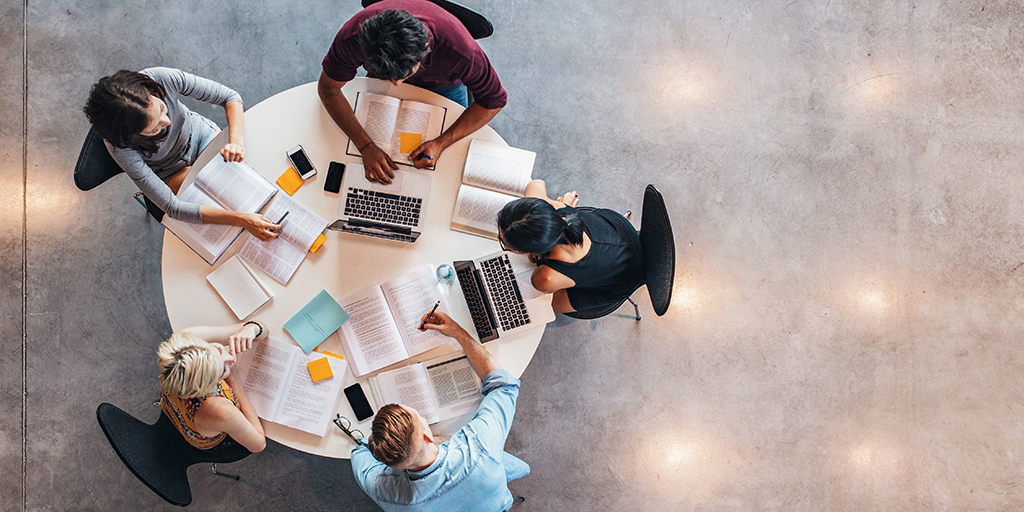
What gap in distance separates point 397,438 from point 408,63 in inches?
46.5

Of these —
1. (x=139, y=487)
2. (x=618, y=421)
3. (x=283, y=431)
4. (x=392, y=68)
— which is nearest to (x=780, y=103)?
(x=618, y=421)

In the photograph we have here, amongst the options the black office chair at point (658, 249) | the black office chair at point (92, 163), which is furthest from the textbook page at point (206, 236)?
the black office chair at point (658, 249)

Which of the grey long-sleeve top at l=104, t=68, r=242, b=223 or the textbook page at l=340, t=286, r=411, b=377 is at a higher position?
the grey long-sleeve top at l=104, t=68, r=242, b=223

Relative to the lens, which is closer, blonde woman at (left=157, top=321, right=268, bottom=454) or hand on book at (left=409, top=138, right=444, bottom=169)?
blonde woman at (left=157, top=321, right=268, bottom=454)

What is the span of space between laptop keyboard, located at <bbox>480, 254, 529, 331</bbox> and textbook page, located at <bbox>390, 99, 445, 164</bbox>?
0.53m

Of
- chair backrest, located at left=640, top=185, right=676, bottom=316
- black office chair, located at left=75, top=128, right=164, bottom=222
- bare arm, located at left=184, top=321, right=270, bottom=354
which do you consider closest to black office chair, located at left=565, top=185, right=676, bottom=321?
chair backrest, located at left=640, top=185, right=676, bottom=316

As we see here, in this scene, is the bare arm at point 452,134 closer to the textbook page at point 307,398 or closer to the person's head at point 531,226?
the person's head at point 531,226

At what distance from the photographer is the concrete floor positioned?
2.81m

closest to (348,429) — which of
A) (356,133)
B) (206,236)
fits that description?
(206,236)

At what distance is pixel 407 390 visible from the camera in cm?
202

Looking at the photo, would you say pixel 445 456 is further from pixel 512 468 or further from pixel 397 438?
pixel 512 468

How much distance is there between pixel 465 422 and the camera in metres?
2.04

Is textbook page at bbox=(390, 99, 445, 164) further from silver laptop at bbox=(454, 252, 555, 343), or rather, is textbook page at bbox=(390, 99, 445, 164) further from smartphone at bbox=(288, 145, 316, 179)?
silver laptop at bbox=(454, 252, 555, 343)

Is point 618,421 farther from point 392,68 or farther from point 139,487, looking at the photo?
point 139,487
